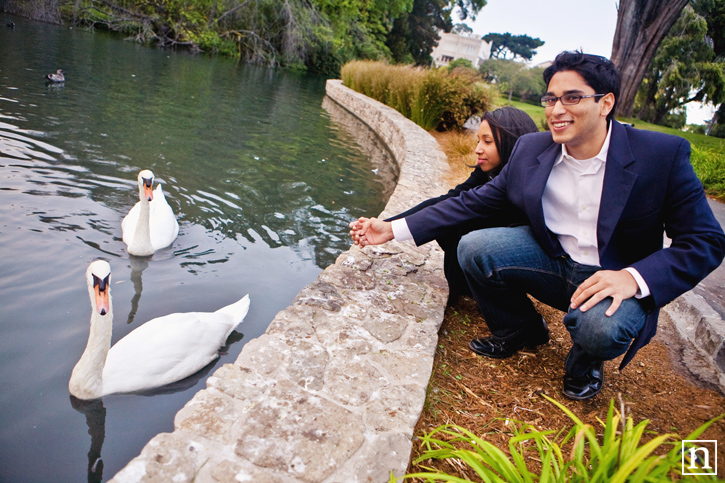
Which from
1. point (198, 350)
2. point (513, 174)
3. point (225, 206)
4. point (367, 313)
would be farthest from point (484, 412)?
point (225, 206)

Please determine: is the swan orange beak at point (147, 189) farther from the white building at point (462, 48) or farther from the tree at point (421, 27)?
the white building at point (462, 48)

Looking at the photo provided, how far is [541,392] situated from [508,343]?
0.36 m

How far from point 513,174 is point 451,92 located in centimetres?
1051

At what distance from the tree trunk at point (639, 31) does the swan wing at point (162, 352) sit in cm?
1109

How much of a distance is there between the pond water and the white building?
75696 mm

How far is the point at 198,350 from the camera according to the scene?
3318mm

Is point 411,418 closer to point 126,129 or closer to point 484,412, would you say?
point 484,412

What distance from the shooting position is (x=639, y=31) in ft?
38.6

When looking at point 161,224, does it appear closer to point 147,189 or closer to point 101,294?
point 147,189

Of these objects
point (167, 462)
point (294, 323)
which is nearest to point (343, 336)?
point (294, 323)

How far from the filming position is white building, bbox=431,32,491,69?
80.7m

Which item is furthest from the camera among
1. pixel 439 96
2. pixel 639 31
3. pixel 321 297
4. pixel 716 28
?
pixel 716 28

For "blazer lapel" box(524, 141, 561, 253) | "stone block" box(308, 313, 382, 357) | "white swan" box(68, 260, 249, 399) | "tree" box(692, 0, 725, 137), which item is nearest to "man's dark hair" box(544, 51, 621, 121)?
"blazer lapel" box(524, 141, 561, 253)

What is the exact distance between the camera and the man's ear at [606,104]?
237 cm
